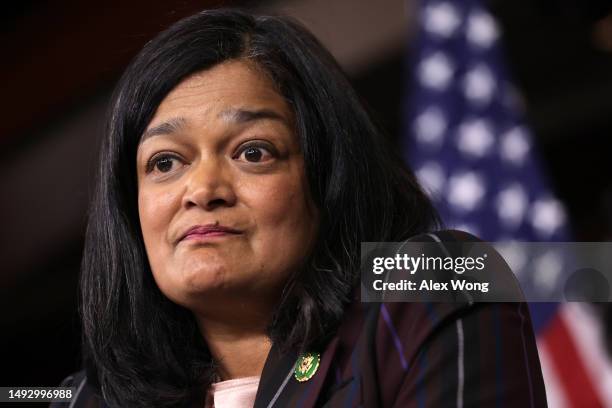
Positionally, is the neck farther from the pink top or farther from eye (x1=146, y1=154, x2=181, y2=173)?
eye (x1=146, y1=154, x2=181, y2=173)

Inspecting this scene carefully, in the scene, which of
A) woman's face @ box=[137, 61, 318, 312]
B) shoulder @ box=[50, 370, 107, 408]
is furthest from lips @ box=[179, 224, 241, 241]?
shoulder @ box=[50, 370, 107, 408]

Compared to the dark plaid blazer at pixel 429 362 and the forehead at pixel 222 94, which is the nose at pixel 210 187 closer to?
the forehead at pixel 222 94

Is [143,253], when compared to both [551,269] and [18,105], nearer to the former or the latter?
[551,269]

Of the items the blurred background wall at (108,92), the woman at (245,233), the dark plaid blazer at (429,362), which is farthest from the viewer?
the blurred background wall at (108,92)

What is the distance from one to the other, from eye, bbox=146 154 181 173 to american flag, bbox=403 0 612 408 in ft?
3.64

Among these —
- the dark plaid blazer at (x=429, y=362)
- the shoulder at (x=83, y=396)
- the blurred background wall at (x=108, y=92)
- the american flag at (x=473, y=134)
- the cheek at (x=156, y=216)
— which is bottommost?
the dark plaid blazer at (x=429, y=362)

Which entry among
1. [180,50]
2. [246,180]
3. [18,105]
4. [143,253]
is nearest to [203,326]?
[143,253]

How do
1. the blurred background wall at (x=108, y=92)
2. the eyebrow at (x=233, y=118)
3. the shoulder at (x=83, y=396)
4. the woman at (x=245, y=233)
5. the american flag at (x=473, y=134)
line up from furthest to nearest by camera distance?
the blurred background wall at (x=108, y=92) → the american flag at (x=473, y=134) → the shoulder at (x=83, y=396) → the eyebrow at (x=233, y=118) → the woman at (x=245, y=233)

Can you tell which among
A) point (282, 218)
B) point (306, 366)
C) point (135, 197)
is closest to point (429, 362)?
point (306, 366)

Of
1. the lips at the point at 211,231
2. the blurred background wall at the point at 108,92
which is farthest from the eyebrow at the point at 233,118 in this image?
the blurred background wall at the point at 108,92

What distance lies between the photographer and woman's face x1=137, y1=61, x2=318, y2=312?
48.7 inches

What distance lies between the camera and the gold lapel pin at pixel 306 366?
3.94 ft

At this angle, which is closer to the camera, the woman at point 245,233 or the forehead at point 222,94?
the woman at point 245,233

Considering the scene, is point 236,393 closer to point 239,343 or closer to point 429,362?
point 239,343
